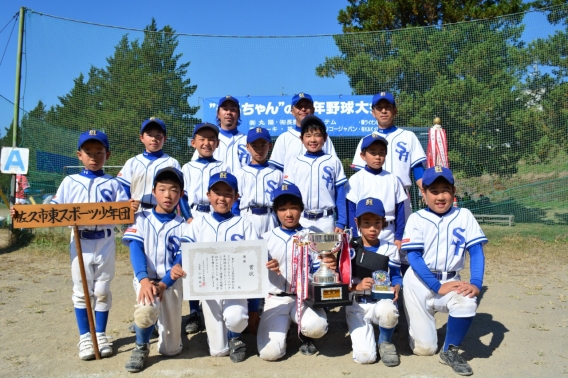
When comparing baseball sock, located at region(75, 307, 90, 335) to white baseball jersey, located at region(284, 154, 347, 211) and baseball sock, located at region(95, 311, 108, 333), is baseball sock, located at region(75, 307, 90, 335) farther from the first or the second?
white baseball jersey, located at region(284, 154, 347, 211)

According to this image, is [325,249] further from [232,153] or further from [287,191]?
[232,153]

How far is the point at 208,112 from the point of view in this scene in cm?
1005

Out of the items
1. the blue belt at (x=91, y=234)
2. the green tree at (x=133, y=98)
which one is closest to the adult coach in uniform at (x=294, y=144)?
the blue belt at (x=91, y=234)

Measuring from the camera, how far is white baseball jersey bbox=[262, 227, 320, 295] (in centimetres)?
365

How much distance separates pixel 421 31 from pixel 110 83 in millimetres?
6089

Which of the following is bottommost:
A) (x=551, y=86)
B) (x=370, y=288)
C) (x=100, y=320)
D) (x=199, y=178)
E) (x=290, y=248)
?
(x=100, y=320)

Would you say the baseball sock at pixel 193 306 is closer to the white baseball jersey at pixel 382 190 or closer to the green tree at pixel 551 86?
the white baseball jersey at pixel 382 190

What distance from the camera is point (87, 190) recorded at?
12.5 feet

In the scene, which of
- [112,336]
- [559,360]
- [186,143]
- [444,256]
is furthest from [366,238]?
[186,143]

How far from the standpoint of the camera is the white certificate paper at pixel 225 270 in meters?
3.40

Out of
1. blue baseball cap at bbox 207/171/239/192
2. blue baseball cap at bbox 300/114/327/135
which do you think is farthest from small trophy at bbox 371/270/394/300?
blue baseball cap at bbox 300/114/327/135

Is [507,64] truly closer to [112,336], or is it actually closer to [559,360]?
[559,360]

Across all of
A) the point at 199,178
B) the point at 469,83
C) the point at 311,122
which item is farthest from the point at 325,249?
the point at 469,83

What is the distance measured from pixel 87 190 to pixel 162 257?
2.80 feet
